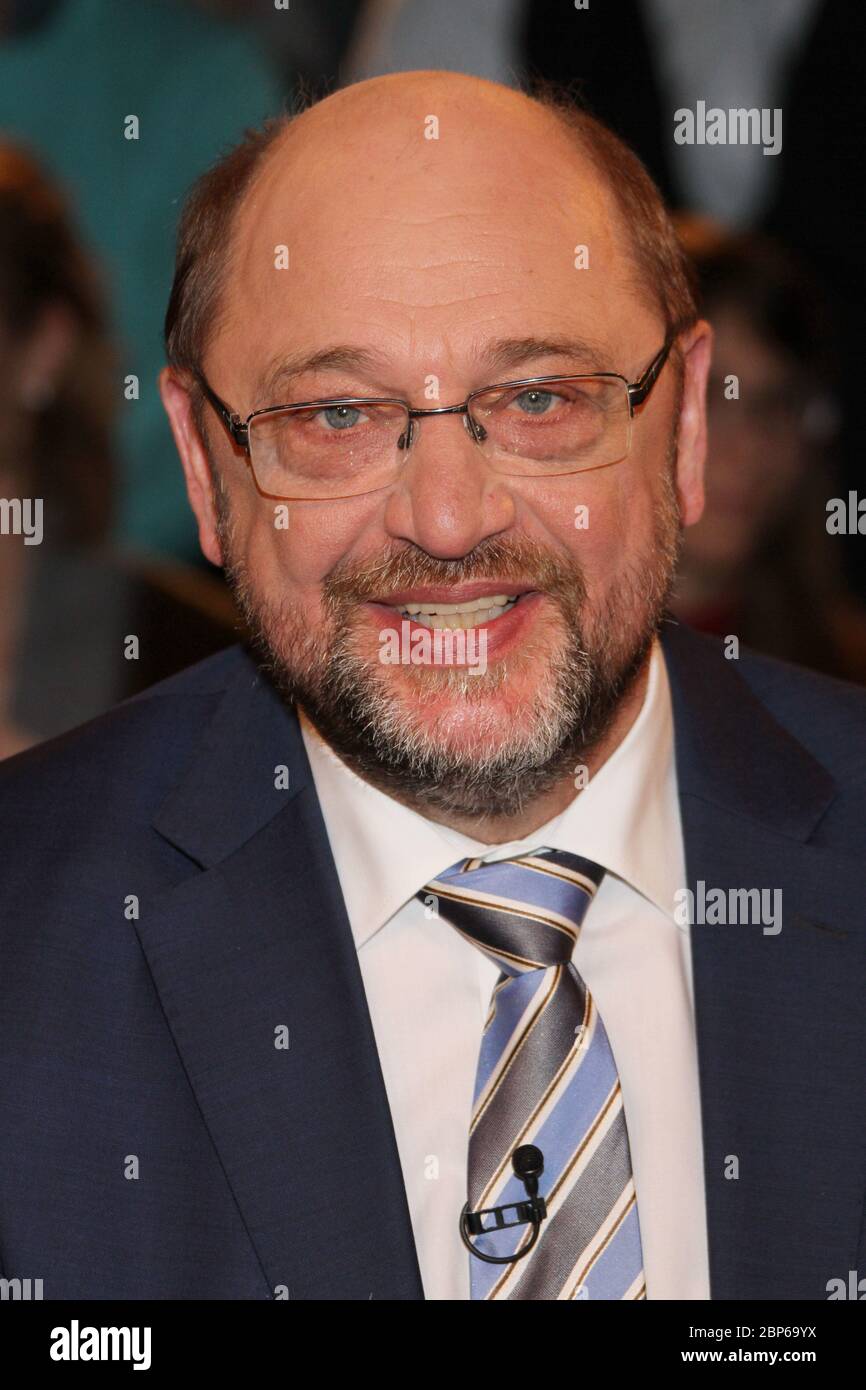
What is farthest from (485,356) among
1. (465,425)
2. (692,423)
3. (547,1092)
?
(547,1092)

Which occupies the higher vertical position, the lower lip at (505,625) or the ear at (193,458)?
the ear at (193,458)

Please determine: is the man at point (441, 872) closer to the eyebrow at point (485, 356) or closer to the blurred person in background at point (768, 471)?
the eyebrow at point (485, 356)

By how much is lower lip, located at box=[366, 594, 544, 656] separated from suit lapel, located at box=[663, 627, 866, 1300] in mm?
330

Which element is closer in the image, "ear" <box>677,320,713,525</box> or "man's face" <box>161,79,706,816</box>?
"man's face" <box>161,79,706,816</box>

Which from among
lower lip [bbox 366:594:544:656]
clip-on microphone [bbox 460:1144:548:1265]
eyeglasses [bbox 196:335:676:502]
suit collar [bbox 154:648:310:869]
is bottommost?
clip-on microphone [bbox 460:1144:548:1265]

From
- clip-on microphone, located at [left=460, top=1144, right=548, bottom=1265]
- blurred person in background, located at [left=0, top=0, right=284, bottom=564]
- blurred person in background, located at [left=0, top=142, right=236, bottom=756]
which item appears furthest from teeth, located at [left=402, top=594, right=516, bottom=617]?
blurred person in background, located at [left=0, top=0, right=284, bottom=564]

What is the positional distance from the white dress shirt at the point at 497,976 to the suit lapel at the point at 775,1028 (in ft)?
0.14

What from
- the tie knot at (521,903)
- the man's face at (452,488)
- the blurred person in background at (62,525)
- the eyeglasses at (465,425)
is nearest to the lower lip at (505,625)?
the man's face at (452,488)

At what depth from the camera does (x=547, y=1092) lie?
1723 millimetres

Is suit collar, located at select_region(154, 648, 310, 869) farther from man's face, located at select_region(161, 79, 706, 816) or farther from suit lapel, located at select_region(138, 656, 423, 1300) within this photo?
man's face, located at select_region(161, 79, 706, 816)

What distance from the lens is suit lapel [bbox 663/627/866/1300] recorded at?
170cm

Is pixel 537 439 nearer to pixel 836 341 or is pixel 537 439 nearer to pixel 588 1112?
pixel 588 1112

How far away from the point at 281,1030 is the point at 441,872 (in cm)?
24

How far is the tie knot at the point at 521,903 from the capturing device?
1.78 metres
